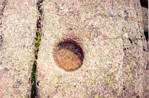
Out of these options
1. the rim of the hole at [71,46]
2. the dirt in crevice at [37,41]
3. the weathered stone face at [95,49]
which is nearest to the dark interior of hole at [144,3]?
the weathered stone face at [95,49]

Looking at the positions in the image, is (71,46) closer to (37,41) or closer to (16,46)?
(37,41)

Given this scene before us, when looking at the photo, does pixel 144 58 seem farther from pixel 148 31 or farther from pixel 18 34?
pixel 18 34

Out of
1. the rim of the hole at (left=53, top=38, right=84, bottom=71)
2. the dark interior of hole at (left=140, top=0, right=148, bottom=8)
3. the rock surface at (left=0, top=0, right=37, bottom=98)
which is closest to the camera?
the rock surface at (left=0, top=0, right=37, bottom=98)

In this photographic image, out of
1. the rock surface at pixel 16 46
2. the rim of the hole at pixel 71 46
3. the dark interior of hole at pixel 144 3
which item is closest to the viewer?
the rock surface at pixel 16 46

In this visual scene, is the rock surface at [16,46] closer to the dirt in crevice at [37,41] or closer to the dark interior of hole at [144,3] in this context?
the dirt in crevice at [37,41]

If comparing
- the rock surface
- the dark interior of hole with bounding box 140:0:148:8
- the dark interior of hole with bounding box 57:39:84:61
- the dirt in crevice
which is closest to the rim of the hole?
the dark interior of hole with bounding box 57:39:84:61

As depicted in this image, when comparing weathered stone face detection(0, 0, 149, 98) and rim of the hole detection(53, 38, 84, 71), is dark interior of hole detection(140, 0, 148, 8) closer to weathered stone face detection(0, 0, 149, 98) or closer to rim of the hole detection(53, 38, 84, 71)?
weathered stone face detection(0, 0, 149, 98)
